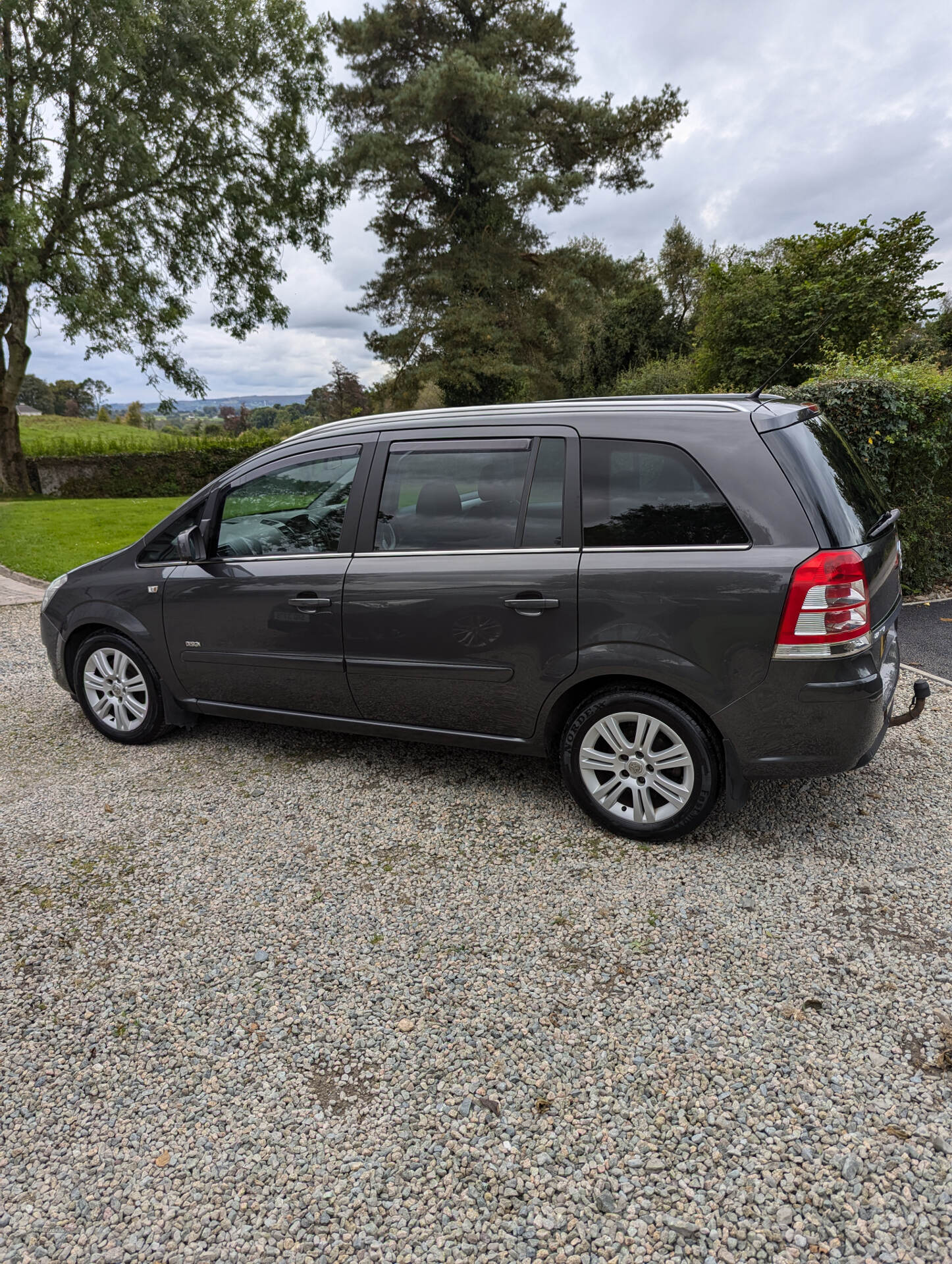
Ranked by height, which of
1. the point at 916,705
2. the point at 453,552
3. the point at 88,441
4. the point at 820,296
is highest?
the point at 820,296

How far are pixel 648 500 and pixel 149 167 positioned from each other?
68.5ft

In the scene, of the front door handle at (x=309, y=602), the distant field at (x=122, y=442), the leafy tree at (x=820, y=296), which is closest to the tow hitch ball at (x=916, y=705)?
the front door handle at (x=309, y=602)

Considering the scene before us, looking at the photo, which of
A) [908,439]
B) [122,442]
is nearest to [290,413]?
[122,442]

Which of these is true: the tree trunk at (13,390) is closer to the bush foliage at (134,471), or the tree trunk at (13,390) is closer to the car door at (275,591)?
the bush foliage at (134,471)

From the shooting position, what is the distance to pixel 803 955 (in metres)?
2.57

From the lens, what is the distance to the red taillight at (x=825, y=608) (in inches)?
109

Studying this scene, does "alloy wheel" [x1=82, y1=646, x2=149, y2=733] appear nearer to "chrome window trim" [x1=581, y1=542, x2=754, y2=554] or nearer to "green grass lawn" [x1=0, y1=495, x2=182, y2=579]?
"chrome window trim" [x1=581, y1=542, x2=754, y2=554]

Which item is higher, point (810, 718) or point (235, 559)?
point (235, 559)

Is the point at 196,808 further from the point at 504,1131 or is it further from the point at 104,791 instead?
the point at 504,1131

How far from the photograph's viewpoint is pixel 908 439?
22.6 ft

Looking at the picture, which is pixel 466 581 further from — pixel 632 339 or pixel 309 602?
pixel 632 339

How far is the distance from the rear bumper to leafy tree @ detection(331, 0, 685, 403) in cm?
1977

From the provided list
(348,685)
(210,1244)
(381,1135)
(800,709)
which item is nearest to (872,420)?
(800,709)

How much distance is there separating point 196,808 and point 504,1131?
2342 millimetres
